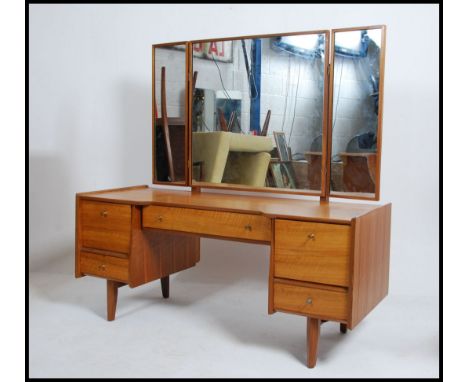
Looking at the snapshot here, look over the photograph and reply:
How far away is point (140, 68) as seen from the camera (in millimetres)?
4254

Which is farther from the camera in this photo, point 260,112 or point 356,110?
point 260,112

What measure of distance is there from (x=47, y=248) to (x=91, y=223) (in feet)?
4.61

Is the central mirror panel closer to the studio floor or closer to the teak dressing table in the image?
the teak dressing table

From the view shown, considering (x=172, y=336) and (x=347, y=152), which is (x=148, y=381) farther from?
(x=347, y=152)

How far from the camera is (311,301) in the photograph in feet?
8.57

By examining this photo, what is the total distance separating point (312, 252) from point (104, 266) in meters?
1.21

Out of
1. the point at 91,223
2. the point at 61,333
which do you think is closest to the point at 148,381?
the point at 61,333

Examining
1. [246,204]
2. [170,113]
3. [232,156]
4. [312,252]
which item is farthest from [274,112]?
[312,252]

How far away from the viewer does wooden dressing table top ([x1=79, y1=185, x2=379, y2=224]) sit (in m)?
2.67

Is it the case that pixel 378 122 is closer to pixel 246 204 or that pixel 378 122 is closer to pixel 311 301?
pixel 246 204

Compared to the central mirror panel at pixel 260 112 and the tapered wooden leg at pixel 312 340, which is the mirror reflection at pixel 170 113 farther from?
the tapered wooden leg at pixel 312 340

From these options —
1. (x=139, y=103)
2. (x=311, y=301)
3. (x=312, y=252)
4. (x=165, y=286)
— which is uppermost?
(x=139, y=103)

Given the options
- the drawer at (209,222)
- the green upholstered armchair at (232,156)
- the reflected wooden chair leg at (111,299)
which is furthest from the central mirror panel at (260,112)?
the reflected wooden chair leg at (111,299)

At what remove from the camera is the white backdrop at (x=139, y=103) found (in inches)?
141
